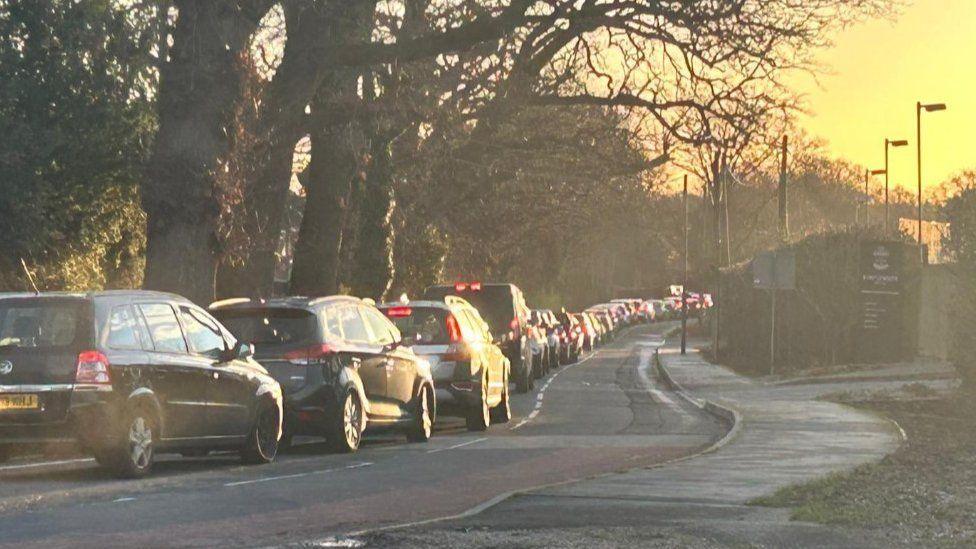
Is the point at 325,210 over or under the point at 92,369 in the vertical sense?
over

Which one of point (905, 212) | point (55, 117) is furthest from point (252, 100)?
point (905, 212)

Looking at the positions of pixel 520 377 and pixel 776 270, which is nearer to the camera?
pixel 520 377

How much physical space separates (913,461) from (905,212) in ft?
479

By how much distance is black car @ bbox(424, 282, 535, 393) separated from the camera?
3588 cm

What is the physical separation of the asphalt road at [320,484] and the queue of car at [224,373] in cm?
32

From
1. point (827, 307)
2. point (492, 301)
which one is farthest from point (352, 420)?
point (827, 307)

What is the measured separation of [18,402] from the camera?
49.8 ft

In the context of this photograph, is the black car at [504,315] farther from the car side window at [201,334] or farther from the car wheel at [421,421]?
the car side window at [201,334]

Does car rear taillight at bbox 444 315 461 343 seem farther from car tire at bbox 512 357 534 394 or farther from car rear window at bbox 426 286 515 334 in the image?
car tire at bbox 512 357 534 394

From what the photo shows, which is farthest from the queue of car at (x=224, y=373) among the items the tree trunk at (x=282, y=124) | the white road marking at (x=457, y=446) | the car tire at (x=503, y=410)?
the tree trunk at (x=282, y=124)

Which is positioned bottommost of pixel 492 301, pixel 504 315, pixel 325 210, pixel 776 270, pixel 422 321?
pixel 422 321

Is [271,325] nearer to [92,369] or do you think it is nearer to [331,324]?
[331,324]

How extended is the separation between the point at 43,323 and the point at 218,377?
2055 mm

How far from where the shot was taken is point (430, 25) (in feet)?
99.8
